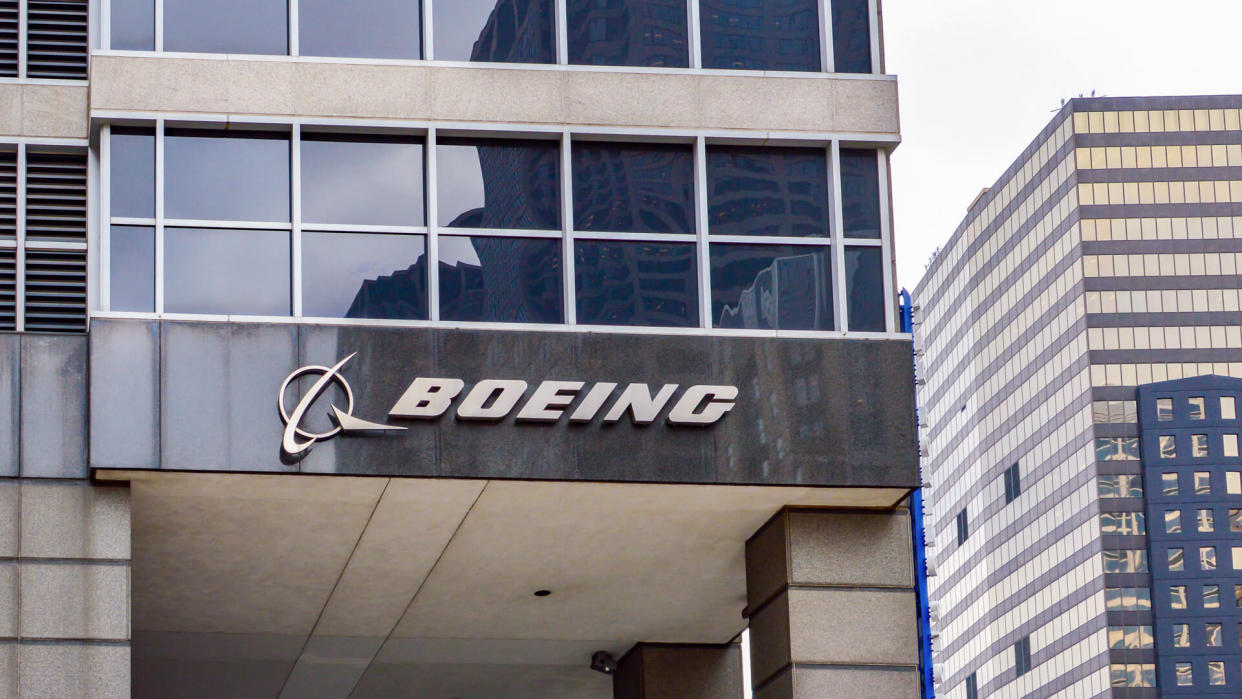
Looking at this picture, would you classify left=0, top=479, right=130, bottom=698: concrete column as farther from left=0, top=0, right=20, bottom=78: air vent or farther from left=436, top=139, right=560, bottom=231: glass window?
left=0, top=0, right=20, bottom=78: air vent

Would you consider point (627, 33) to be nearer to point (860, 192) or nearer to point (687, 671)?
point (860, 192)

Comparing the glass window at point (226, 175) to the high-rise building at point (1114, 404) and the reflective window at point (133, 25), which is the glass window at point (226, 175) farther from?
the high-rise building at point (1114, 404)

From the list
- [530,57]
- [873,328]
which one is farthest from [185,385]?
[873,328]

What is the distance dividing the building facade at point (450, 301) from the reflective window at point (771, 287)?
0.04m

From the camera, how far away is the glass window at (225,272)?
20891 millimetres

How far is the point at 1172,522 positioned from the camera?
154250 mm

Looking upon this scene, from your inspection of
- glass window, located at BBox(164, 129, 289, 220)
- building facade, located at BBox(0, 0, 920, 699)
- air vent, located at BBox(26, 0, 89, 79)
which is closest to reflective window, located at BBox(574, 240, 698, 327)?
building facade, located at BBox(0, 0, 920, 699)

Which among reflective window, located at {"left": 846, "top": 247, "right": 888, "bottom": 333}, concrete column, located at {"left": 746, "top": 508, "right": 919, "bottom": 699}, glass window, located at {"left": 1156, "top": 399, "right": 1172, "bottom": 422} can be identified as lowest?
concrete column, located at {"left": 746, "top": 508, "right": 919, "bottom": 699}

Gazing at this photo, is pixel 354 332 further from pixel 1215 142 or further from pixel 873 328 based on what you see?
pixel 1215 142

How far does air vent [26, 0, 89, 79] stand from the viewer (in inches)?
882

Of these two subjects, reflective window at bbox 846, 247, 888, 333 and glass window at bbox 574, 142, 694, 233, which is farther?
glass window at bbox 574, 142, 694, 233

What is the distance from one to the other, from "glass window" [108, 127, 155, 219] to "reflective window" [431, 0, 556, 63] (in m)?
3.42

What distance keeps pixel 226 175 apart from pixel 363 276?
74.4 inches

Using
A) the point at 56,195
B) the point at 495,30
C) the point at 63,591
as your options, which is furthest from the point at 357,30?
the point at 63,591
